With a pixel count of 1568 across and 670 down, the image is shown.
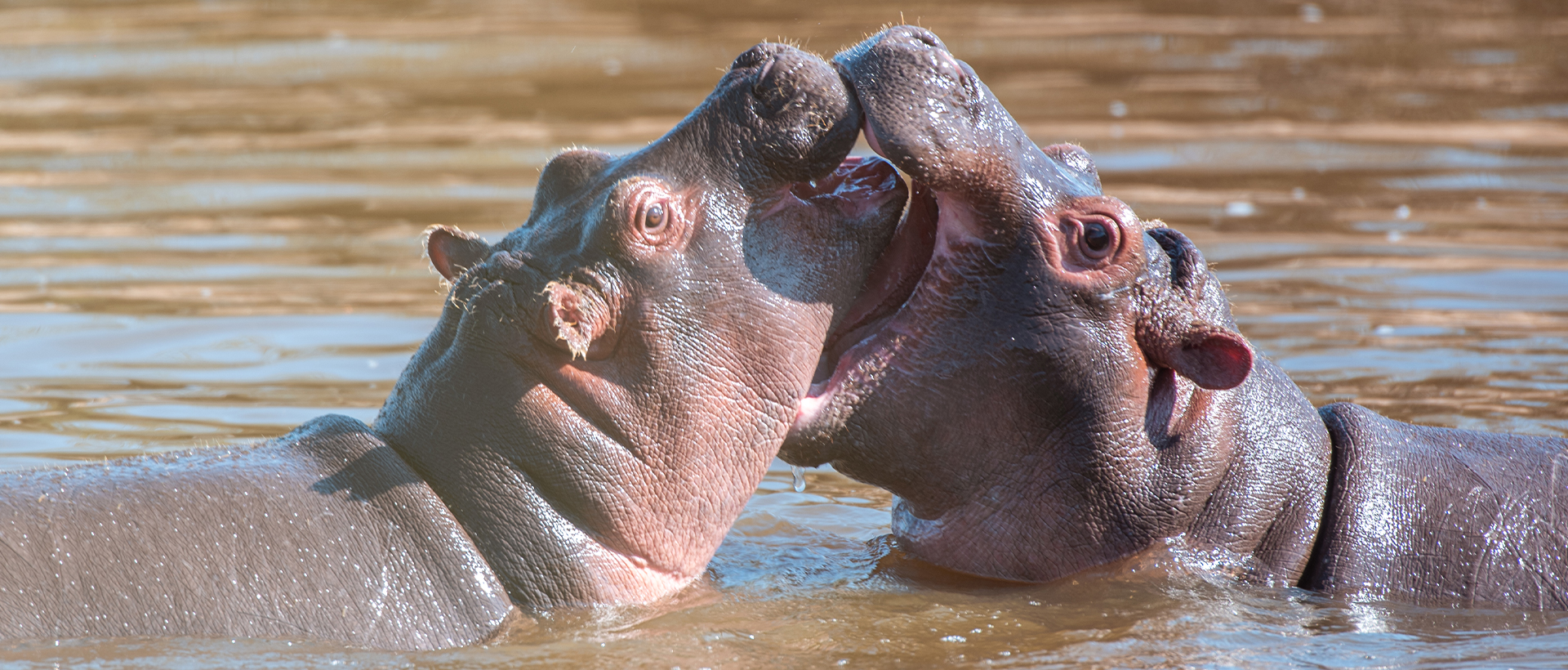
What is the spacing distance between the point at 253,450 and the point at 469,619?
793mm

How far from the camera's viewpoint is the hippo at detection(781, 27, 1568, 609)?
5102 mm

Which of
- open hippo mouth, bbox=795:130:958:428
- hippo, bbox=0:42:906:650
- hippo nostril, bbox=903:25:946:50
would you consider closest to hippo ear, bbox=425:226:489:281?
hippo, bbox=0:42:906:650

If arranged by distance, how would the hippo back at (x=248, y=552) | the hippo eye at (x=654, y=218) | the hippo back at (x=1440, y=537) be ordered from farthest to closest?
1. the hippo back at (x=1440, y=537)
2. the hippo eye at (x=654, y=218)
3. the hippo back at (x=248, y=552)

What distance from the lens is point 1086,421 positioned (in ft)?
17.2

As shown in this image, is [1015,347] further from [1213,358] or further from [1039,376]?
[1213,358]

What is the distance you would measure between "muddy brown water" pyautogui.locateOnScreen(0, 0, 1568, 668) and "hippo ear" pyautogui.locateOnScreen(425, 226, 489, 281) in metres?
1.13

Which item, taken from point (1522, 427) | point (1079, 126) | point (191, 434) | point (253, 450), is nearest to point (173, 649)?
point (253, 450)

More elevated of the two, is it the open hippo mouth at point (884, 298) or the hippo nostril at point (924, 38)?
the hippo nostril at point (924, 38)

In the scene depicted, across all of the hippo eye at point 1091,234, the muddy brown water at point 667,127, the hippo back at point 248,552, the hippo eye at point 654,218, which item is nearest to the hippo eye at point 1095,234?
the hippo eye at point 1091,234

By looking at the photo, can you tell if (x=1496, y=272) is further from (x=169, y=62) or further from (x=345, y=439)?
(x=169, y=62)

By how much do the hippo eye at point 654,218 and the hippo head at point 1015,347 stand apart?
0.64 metres

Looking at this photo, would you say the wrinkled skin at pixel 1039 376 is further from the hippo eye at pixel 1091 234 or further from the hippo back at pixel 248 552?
the hippo back at pixel 248 552

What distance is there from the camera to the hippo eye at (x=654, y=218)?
4727 mm

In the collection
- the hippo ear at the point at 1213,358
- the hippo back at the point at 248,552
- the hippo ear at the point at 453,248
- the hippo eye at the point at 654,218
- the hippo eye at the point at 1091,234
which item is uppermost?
the hippo eye at the point at 1091,234
